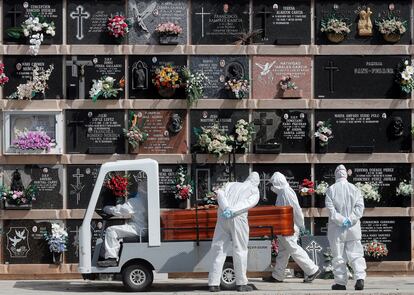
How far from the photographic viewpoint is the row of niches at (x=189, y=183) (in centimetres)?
2006

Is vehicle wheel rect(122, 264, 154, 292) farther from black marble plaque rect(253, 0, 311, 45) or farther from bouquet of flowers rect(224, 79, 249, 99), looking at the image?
black marble plaque rect(253, 0, 311, 45)

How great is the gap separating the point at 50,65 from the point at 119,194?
266cm

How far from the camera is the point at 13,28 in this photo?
66.2 feet

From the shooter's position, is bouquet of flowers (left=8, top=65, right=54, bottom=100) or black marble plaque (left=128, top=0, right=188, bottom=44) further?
black marble plaque (left=128, top=0, right=188, bottom=44)

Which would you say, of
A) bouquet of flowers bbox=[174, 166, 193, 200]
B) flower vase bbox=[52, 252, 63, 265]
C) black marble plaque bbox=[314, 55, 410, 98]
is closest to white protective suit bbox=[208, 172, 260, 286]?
bouquet of flowers bbox=[174, 166, 193, 200]

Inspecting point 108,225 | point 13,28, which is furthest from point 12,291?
point 13,28

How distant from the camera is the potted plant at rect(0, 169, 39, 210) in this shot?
20.0 metres

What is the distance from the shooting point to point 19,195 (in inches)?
786

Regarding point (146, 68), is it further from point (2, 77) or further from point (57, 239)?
point (57, 239)

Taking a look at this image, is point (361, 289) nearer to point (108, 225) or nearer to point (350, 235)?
point (350, 235)

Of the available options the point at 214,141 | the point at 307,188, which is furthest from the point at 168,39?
the point at 307,188

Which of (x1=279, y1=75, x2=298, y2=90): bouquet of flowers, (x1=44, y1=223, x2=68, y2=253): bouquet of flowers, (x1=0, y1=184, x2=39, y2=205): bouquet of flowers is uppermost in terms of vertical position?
(x1=279, y1=75, x2=298, y2=90): bouquet of flowers

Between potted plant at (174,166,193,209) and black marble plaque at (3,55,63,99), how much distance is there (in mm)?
2561

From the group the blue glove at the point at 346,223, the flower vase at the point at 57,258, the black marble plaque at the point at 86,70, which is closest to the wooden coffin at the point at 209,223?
the blue glove at the point at 346,223
